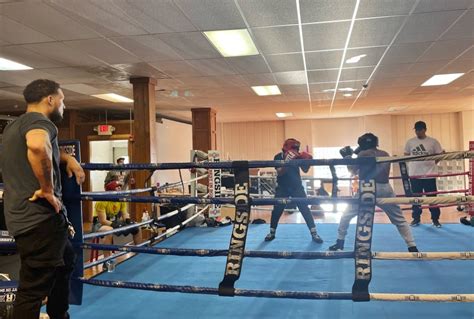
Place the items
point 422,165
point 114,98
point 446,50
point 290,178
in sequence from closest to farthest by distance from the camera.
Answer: point 290,178 → point 446,50 → point 422,165 → point 114,98

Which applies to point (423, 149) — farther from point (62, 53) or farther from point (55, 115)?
point (62, 53)

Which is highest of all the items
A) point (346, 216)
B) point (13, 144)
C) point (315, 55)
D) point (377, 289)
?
point (315, 55)

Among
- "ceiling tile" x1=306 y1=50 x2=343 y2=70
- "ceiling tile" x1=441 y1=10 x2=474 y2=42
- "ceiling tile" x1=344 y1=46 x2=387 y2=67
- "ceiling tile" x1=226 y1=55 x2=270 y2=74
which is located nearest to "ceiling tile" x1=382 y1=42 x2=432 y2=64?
"ceiling tile" x1=344 y1=46 x2=387 y2=67

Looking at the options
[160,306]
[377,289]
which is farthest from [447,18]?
[160,306]

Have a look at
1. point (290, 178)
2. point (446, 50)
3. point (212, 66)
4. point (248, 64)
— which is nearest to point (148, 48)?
point (212, 66)

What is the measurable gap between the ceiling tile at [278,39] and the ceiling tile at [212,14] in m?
0.34

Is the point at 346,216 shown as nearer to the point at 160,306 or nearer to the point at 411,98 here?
the point at 160,306

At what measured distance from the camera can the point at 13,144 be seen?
1.54 meters

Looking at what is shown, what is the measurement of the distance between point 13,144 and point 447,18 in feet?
13.3

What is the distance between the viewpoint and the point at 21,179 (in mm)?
1555

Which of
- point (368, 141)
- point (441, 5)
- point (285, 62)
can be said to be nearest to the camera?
point (368, 141)

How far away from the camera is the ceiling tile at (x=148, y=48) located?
421 centimetres

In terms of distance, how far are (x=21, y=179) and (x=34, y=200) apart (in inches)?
4.2

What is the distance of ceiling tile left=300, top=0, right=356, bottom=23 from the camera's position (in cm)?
334
